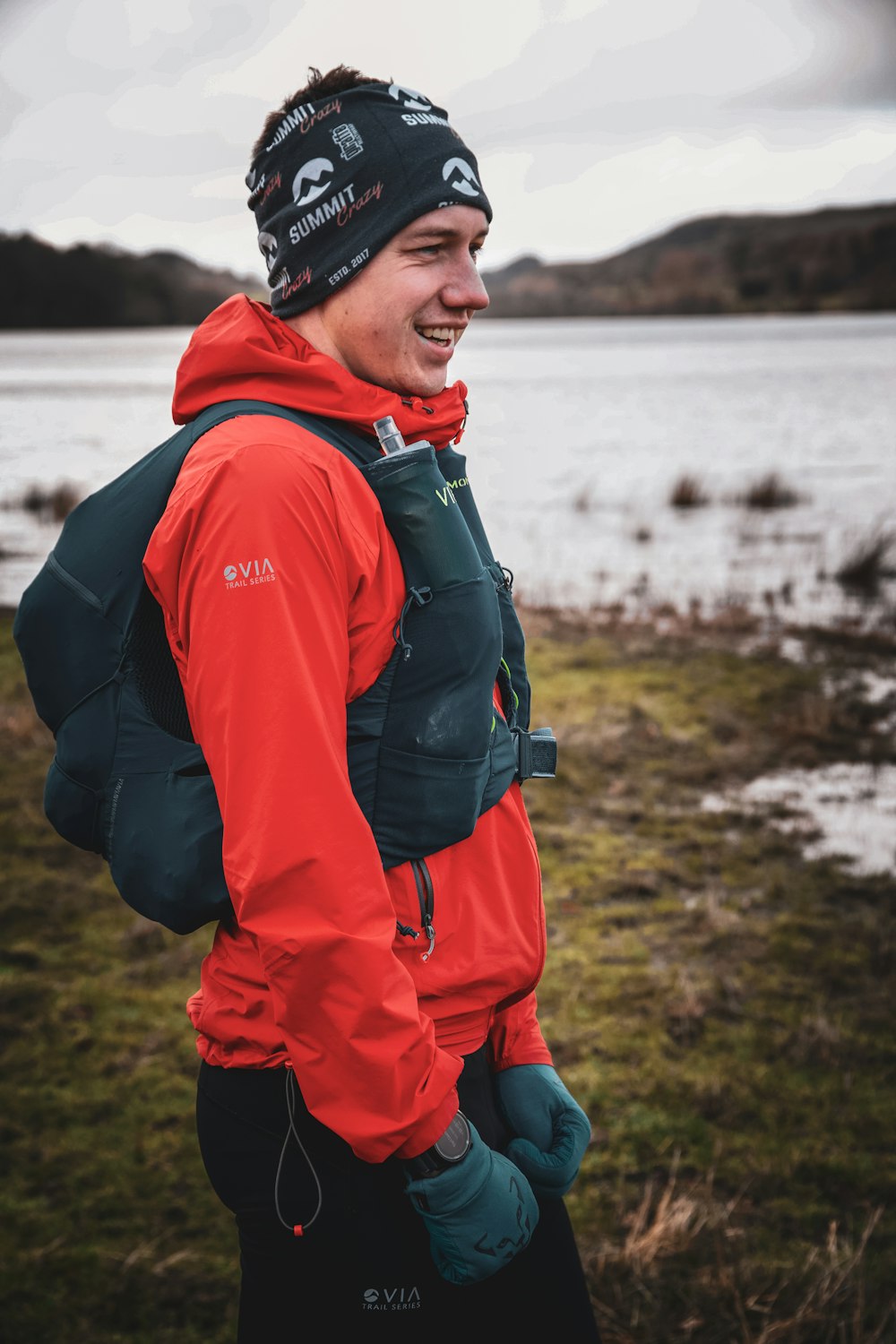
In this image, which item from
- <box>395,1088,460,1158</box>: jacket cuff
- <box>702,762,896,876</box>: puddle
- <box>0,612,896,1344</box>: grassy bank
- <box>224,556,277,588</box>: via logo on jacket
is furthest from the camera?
<box>702,762,896,876</box>: puddle

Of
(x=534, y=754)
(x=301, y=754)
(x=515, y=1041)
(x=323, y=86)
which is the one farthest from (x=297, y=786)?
(x=323, y=86)

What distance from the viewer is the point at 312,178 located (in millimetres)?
1819

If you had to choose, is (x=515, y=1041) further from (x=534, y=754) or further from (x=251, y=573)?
(x=251, y=573)

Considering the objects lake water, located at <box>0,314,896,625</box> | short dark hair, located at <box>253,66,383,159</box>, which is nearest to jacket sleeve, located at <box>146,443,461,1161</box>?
short dark hair, located at <box>253,66,383,159</box>

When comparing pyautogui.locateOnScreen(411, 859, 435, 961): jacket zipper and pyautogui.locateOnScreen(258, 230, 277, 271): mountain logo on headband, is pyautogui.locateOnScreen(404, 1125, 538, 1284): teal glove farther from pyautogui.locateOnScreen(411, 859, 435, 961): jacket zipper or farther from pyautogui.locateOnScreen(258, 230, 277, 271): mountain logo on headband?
pyautogui.locateOnScreen(258, 230, 277, 271): mountain logo on headband

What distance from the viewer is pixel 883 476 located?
22844 millimetres

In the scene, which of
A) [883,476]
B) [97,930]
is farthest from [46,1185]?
[883,476]

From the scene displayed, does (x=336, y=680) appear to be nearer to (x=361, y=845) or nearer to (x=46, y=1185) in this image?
(x=361, y=845)

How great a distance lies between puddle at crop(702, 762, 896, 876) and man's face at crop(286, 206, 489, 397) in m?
4.34

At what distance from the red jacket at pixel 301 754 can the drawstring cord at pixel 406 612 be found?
0.5 inches

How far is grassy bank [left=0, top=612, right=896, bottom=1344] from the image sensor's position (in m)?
2.94

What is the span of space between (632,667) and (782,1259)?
597 centimetres

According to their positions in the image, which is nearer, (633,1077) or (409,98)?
(409,98)

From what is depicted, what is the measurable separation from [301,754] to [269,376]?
65 cm
